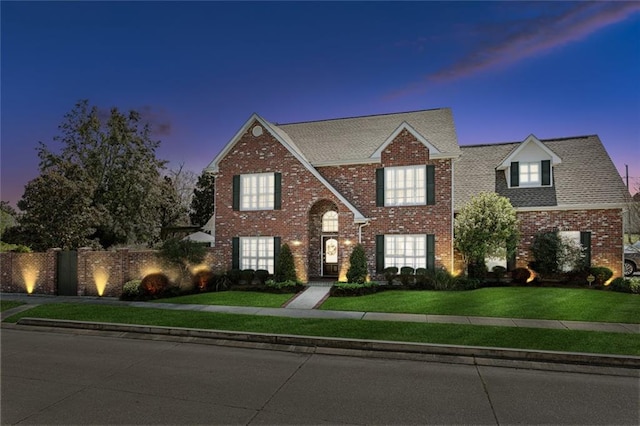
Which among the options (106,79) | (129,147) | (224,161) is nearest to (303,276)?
(224,161)

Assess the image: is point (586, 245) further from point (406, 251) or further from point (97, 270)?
point (97, 270)

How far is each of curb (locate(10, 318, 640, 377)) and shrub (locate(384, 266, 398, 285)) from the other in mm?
8238

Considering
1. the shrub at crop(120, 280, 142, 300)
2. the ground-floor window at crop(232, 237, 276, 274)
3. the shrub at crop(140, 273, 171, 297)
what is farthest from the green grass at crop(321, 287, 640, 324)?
the shrub at crop(120, 280, 142, 300)

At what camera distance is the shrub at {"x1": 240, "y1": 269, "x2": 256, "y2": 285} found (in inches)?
678

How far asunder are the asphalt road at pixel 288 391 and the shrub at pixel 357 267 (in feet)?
26.0

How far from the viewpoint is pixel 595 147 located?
19.7 meters

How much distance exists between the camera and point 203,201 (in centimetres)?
4094

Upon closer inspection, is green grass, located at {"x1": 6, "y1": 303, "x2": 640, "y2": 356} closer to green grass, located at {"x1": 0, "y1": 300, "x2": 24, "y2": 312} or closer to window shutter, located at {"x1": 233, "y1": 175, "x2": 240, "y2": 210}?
green grass, located at {"x1": 0, "y1": 300, "x2": 24, "y2": 312}

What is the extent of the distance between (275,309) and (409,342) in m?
5.63

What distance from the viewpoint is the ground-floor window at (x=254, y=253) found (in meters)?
18.1

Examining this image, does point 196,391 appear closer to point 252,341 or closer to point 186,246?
point 252,341

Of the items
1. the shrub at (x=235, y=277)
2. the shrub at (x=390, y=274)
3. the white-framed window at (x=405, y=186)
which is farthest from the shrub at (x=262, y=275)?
the white-framed window at (x=405, y=186)

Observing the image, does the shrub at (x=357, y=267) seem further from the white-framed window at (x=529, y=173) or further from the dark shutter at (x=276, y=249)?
the white-framed window at (x=529, y=173)

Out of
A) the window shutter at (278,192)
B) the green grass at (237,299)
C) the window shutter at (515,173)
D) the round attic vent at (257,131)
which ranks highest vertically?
the round attic vent at (257,131)
